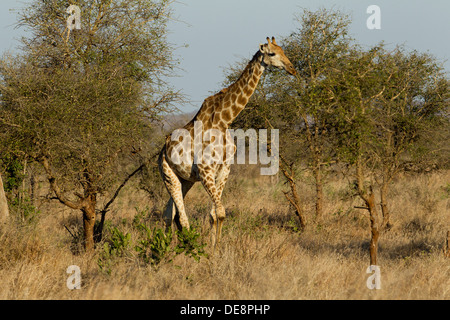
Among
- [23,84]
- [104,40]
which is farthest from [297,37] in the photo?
[23,84]

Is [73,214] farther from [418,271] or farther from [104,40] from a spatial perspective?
[418,271]

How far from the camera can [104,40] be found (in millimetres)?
10805

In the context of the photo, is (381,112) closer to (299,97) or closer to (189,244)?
(299,97)

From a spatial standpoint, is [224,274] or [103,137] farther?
[103,137]

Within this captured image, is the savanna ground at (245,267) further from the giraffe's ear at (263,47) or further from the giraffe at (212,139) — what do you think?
the giraffe's ear at (263,47)

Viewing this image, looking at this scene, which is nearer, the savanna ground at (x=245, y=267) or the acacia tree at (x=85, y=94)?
the savanna ground at (x=245, y=267)

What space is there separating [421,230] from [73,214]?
8305 mm

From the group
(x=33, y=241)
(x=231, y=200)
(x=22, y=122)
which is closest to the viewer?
(x=33, y=241)

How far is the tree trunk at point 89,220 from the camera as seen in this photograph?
9773 mm

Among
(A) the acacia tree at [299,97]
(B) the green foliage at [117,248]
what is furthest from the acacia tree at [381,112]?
(B) the green foliage at [117,248]

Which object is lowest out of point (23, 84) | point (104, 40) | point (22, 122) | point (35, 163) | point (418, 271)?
point (418, 271)

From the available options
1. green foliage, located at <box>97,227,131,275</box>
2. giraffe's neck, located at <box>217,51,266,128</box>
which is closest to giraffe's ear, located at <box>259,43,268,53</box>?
giraffe's neck, located at <box>217,51,266,128</box>

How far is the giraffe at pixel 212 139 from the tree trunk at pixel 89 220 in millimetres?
1398

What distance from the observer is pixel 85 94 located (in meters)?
8.97
